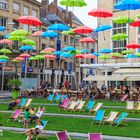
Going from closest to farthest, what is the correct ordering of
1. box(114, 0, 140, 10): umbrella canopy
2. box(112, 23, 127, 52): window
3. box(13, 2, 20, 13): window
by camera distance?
box(114, 0, 140, 10): umbrella canopy, box(112, 23, 127, 52): window, box(13, 2, 20, 13): window

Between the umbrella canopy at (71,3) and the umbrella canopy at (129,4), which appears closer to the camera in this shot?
the umbrella canopy at (129,4)

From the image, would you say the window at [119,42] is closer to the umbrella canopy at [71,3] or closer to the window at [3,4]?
the window at [3,4]

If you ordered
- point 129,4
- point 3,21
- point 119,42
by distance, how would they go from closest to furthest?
point 129,4 < point 119,42 < point 3,21

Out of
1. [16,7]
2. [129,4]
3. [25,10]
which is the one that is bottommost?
[129,4]

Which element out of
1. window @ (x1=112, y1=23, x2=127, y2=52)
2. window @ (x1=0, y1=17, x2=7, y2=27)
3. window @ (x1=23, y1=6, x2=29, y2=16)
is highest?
window @ (x1=23, y1=6, x2=29, y2=16)

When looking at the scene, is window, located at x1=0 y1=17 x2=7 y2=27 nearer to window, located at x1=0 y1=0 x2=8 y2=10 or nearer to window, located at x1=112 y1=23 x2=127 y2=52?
window, located at x1=0 y1=0 x2=8 y2=10

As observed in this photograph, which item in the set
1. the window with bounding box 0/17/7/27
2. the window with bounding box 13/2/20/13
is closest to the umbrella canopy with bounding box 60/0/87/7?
the window with bounding box 0/17/7/27

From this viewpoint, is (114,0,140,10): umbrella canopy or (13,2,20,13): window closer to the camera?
(114,0,140,10): umbrella canopy

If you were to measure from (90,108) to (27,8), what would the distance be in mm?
43524

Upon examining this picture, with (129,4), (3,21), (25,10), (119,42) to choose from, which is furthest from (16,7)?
(129,4)

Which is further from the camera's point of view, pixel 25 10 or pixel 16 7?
pixel 25 10

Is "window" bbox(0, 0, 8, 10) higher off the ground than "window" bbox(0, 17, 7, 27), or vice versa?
"window" bbox(0, 0, 8, 10)

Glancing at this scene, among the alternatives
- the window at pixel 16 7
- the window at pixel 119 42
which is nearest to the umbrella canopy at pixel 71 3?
the window at pixel 119 42

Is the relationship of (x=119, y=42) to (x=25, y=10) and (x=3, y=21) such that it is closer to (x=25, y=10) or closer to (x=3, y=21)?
(x=3, y=21)
